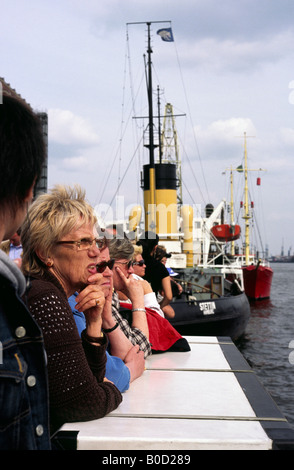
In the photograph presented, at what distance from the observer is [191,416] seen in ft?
7.16

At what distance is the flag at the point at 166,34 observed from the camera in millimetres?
21516

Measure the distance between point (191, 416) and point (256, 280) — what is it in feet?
97.9

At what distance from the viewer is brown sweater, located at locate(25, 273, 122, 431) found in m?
1.86

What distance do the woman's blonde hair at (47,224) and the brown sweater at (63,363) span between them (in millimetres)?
211

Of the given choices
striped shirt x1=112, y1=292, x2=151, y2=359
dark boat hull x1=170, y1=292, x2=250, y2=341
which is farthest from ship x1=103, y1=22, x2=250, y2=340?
striped shirt x1=112, y1=292, x2=151, y2=359

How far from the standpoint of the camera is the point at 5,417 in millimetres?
1132

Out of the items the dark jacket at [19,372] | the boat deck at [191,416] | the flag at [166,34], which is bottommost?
the boat deck at [191,416]

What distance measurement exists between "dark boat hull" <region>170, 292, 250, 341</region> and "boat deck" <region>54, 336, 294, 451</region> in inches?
311

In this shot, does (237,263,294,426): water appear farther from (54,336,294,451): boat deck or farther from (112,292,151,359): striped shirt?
(54,336,294,451): boat deck

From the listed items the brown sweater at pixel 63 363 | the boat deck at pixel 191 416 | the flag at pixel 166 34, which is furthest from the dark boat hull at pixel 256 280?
the brown sweater at pixel 63 363

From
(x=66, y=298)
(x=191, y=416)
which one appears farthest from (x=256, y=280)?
(x=66, y=298)

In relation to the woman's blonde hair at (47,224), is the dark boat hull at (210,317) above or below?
below

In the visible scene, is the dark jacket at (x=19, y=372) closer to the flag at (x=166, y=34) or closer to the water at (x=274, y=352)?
the water at (x=274, y=352)
